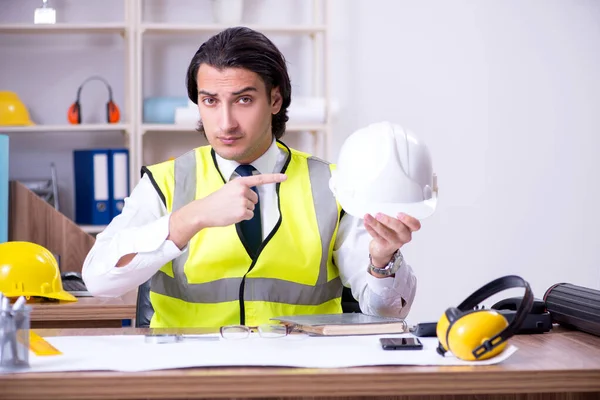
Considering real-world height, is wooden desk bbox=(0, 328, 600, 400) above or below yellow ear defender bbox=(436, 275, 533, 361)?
below

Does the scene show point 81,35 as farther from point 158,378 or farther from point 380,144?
point 158,378

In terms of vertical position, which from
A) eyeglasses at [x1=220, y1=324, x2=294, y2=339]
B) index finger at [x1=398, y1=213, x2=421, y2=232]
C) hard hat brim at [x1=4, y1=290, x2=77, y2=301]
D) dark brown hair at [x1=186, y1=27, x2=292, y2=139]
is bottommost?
hard hat brim at [x1=4, y1=290, x2=77, y2=301]

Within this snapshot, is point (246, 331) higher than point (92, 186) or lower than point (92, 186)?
lower

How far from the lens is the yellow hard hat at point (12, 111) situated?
404 cm

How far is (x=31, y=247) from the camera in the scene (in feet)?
9.04

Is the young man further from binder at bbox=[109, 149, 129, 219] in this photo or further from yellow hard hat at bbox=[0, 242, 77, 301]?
binder at bbox=[109, 149, 129, 219]

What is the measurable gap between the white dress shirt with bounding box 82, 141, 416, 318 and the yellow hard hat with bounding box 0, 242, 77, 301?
68 centimetres

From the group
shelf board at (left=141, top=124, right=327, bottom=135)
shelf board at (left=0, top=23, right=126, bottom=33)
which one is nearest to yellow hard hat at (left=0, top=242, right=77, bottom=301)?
shelf board at (left=141, top=124, right=327, bottom=135)

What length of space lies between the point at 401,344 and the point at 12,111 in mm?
3071

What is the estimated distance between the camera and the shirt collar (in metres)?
2.22

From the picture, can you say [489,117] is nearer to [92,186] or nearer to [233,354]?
[92,186]

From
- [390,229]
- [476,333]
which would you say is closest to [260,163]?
[390,229]

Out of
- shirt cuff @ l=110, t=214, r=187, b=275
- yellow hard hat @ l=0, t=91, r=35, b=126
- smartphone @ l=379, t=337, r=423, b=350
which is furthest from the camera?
yellow hard hat @ l=0, t=91, r=35, b=126

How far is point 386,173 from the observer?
165 cm
